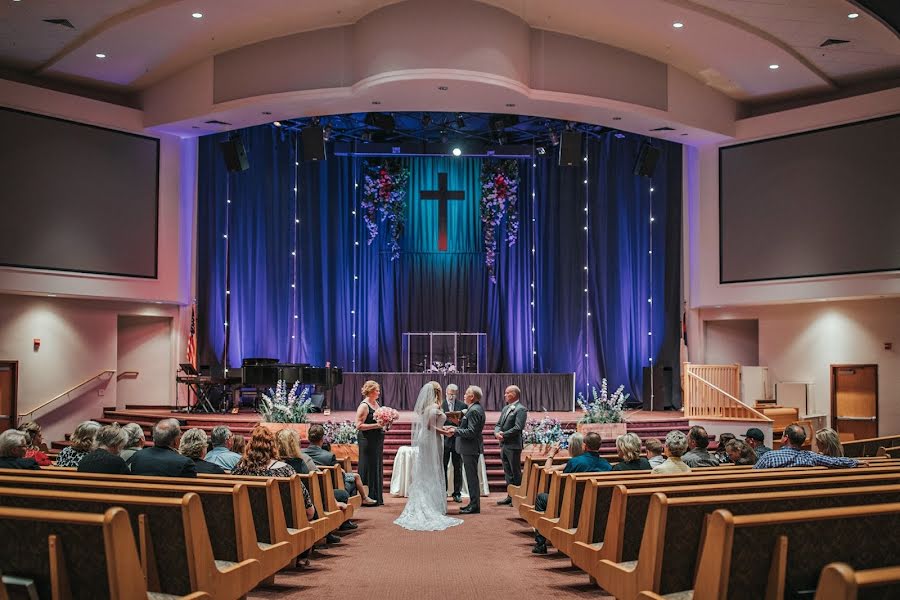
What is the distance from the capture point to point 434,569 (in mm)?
6273

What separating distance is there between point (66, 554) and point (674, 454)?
4.01 metres

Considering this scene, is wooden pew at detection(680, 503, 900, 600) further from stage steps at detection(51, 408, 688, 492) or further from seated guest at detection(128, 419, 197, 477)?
stage steps at detection(51, 408, 688, 492)

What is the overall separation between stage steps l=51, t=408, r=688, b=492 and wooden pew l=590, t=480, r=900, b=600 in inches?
302

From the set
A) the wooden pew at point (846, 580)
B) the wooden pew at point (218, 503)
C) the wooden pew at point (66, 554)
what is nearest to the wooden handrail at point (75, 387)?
the wooden pew at point (218, 503)

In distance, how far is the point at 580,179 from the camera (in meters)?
18.2

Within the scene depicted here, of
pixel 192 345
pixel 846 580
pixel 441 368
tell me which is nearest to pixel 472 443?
pixel 846 580

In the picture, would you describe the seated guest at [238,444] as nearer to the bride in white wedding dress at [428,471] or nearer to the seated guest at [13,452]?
the seated guest at [13,452]

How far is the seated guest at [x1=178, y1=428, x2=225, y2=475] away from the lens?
5465mm

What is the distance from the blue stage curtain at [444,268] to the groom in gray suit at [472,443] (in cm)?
841

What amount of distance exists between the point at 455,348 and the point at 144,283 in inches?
236

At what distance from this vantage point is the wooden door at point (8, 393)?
13.6m

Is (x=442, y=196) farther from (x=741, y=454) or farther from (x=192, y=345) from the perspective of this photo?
(x=741, y=454)

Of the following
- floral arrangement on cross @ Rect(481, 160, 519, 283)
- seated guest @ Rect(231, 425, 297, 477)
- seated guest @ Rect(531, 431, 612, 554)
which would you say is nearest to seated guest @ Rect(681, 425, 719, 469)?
seated guest @ Rect(531, 431, 612, 554)

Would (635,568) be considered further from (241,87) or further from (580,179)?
(580,179)
